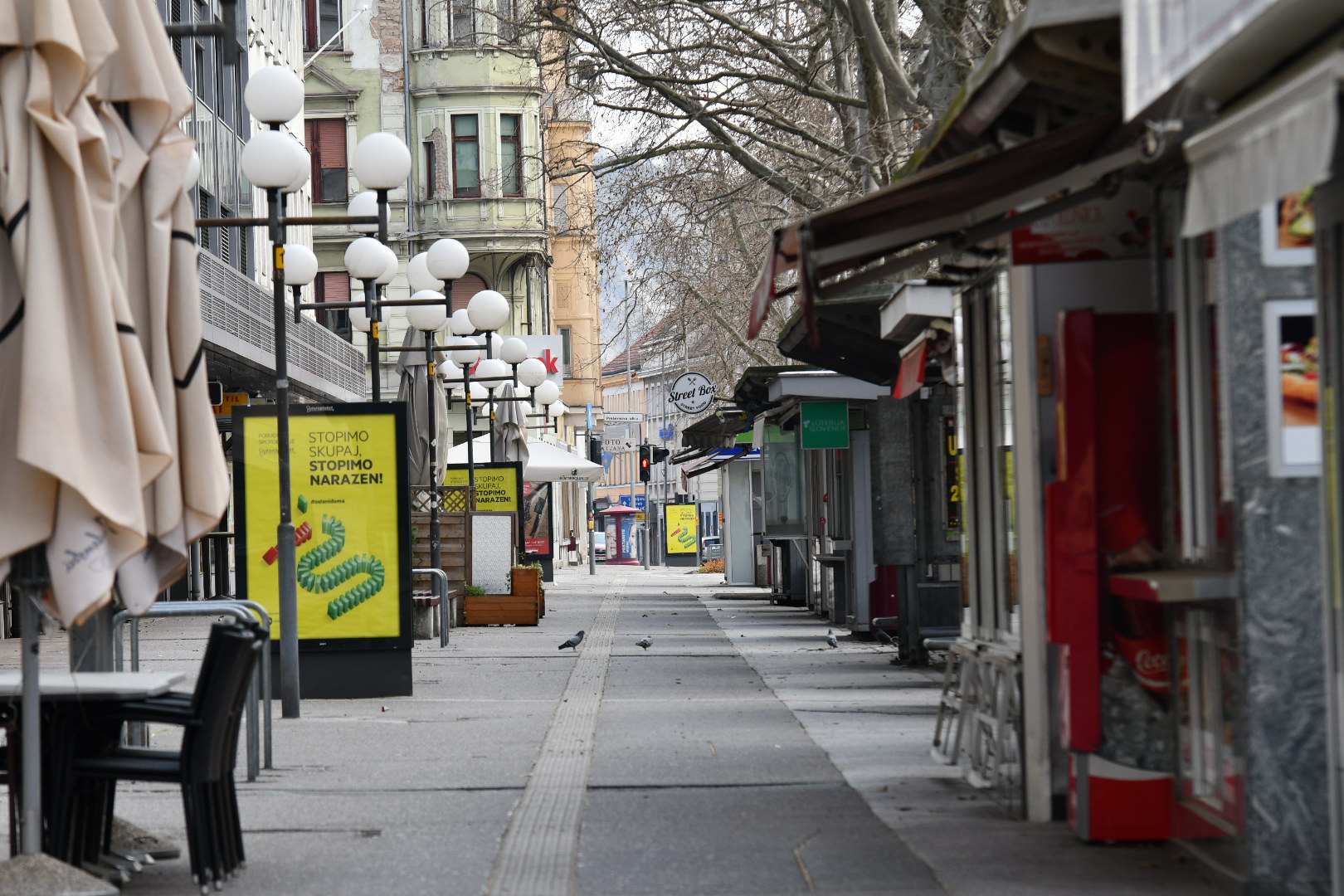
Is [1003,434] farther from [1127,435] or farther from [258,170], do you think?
[258,170]

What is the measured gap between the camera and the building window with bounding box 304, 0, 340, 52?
2051 inches

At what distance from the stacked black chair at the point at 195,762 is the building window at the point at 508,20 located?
1484 centimetres

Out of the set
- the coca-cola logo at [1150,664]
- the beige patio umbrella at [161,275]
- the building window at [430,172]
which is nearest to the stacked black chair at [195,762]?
the beige patio umbrella at [161,275]

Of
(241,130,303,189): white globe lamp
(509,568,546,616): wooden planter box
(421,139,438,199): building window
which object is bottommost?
(509,568,546,616): wooden planter box

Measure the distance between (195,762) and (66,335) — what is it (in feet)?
4.98

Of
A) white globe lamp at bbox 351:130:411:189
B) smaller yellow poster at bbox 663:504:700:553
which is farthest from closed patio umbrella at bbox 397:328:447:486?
smaller yellow poster at bbox 663:504:700:553

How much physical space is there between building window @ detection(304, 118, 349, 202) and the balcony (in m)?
15.0

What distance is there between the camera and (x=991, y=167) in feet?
20.5

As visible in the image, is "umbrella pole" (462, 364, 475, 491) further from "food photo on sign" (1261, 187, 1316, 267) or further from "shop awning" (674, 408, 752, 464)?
"food photo on sign" (1261, 187, 1316, 267)

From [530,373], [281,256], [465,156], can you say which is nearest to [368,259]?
[281,256]

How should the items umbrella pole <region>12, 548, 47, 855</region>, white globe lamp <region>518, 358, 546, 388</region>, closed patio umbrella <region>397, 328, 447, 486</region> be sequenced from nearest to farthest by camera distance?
→ umbrella pole <region>12, 548, 47, 855</region> < closed patio umbrella <region>397, 328, 447, 486</region> < white globe lamp <region>518, 358, 546, 388</region>

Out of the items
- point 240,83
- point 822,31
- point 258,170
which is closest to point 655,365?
point 240,83

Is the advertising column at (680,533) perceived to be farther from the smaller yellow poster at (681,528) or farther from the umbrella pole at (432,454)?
the umbrella pole at (432,454)

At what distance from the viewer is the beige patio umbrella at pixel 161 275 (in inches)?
237
